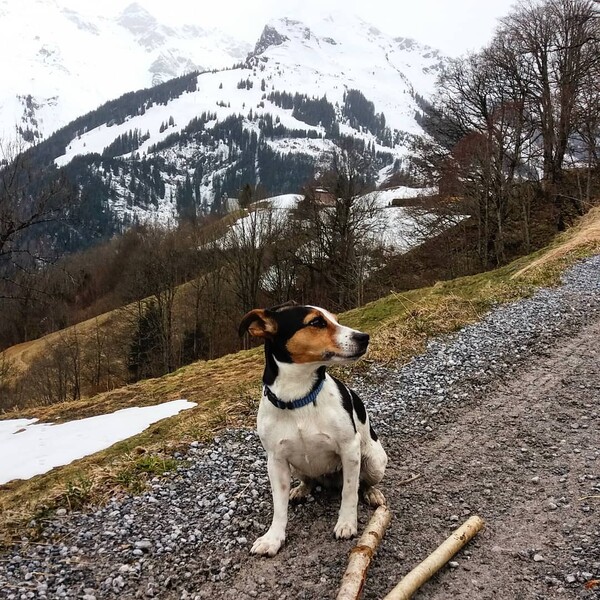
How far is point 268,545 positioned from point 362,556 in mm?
868

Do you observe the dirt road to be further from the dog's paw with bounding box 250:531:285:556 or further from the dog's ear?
the dog's ear

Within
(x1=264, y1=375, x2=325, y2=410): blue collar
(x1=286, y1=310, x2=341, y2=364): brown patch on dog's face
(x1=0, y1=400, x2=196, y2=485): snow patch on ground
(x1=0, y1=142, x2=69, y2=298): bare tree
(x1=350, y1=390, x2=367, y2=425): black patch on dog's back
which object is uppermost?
(x1=0, y1=142, x2=69, y2=298): bare tree

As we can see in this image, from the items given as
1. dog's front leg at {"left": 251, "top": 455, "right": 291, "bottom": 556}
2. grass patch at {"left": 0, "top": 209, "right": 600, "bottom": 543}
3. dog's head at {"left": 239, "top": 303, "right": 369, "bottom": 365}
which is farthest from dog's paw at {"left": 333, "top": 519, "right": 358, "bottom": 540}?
grass patch at {"left": 0, "top": 209, "right": 600, "bottom": 543}

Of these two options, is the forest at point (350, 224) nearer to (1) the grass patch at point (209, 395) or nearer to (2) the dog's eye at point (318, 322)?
(1) the grass patch at point (209, 395)

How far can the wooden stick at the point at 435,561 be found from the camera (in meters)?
3.01

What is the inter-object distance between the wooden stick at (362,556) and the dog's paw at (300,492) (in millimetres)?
812

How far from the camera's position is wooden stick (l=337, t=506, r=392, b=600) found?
9.97 ft

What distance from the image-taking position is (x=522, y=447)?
17.1 feet

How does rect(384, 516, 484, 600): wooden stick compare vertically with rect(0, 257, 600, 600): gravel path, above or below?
above

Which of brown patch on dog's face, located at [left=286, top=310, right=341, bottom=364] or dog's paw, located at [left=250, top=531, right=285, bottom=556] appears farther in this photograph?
dog's paw, located at [left=250, top=531, right=285, bottom=556]

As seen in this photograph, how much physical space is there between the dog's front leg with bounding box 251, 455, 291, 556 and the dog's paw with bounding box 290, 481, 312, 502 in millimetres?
580

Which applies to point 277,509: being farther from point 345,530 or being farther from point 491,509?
point 491,509

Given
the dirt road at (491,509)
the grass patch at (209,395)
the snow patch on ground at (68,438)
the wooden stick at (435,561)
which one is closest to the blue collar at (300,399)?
the dirt road at (491,509)

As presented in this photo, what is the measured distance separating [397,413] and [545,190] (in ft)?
84.6
